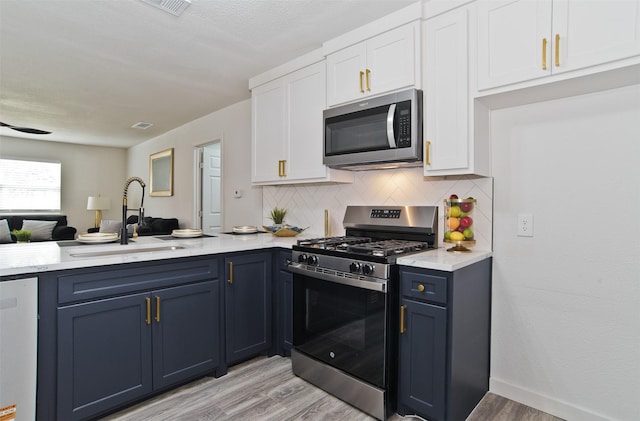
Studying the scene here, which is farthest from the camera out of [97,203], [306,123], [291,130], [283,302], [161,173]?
[97,203]

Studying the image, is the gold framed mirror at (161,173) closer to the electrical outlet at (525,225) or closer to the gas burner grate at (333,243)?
the gas burner grate at (333,243)

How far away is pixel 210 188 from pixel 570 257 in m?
4.60

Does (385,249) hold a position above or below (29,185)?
below

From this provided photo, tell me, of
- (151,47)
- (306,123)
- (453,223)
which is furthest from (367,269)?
(151,47)

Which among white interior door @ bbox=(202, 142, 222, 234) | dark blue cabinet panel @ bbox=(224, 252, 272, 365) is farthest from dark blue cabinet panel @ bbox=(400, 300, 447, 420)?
white interior door @ bbox=(202, 142, 222, 234)

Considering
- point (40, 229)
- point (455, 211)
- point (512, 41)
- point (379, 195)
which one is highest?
point (512, 41)

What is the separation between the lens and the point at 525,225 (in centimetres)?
202

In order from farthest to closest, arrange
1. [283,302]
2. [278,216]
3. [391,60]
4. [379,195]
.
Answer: [278,216] → [379,195] → [283,302] → [391,60]

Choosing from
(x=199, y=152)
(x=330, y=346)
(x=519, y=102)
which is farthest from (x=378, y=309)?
(x=199, y=152)

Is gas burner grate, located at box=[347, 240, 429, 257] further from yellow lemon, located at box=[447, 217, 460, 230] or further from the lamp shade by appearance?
the lamp shade

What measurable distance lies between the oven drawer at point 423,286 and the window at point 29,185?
25.9 feet

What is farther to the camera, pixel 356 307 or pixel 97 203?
pixel 97 203

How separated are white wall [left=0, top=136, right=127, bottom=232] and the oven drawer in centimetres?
783

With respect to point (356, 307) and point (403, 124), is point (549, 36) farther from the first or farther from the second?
point (356, 307)
